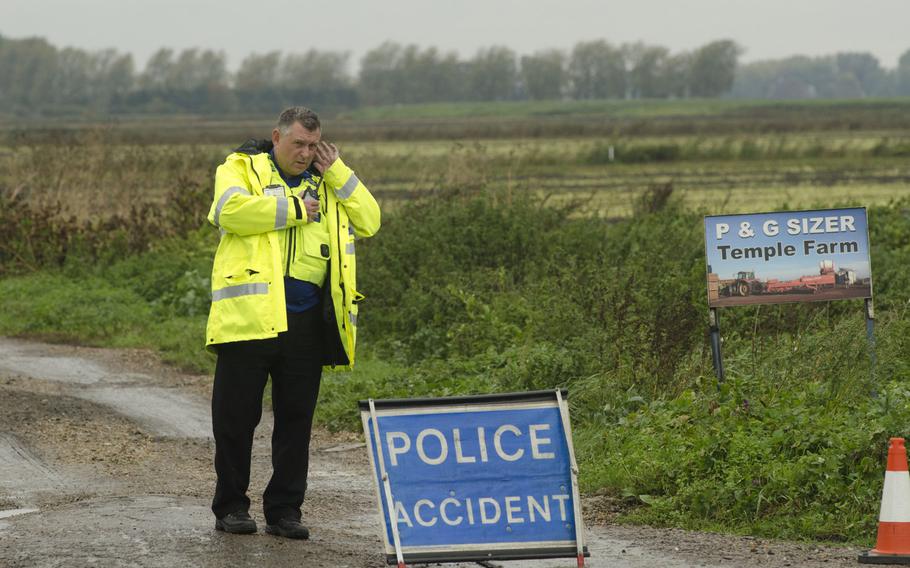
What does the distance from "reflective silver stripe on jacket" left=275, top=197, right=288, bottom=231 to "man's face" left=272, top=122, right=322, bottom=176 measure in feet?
0.94

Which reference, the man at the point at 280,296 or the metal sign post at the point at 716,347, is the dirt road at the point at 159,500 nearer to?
the man at the point at 280,296

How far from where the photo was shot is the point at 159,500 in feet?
26.1

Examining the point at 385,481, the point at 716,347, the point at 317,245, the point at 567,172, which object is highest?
the point at 317,245

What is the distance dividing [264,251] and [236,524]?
137 centimetres

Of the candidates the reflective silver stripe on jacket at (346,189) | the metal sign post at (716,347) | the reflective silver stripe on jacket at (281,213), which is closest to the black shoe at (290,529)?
the reflective silver stripe on jacket at (281,213)

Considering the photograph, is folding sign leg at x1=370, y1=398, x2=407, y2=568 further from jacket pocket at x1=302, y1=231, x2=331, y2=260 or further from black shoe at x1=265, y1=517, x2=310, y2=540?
jacket pocket at x1=302, y1=231, x2=331, y2=260

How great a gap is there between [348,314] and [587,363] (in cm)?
466

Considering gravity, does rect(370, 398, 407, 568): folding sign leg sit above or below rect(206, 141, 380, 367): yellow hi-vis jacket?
below

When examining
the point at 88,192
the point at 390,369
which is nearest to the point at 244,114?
the point at 88,192

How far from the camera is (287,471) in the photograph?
7254mm

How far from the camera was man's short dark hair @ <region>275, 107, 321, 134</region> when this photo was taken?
702 centimetres

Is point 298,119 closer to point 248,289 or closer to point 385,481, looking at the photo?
point 248,289

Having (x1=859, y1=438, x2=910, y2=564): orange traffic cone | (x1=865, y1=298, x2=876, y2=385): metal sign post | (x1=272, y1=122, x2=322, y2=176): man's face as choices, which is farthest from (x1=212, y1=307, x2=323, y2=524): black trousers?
(x1=865, y1=298, x2=876, y2=385): metal sign post

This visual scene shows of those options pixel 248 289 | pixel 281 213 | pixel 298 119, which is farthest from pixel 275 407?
pixel 298 119
